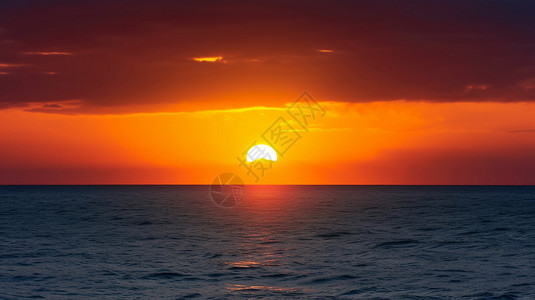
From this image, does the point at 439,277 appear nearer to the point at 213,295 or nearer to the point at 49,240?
the point at 213,295

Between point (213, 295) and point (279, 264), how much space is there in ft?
34.1

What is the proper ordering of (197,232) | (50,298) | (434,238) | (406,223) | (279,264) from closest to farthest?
(50,298)
(279,264)
(434,238)
(197,232)
(406,223)

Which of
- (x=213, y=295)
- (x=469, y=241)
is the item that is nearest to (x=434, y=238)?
(x=469, y=241)

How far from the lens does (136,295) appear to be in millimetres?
28047

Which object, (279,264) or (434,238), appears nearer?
(279,264)

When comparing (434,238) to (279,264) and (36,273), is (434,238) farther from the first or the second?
(36,273)

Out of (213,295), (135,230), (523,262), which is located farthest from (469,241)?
(135,230)

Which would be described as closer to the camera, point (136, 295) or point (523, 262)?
point (136, 295)

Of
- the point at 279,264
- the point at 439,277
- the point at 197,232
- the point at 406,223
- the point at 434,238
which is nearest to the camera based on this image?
the point at 439,277

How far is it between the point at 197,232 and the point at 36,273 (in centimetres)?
2811

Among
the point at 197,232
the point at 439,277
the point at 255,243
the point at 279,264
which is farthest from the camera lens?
the point at 197,232

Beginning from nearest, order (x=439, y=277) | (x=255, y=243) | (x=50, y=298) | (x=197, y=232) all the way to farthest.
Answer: (x=50, y=298)
(x=439, y=277)
(x=255, y=243)
(x=197, y=232)

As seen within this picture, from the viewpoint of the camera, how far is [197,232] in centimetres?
6119

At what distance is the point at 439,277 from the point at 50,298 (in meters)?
22.6
